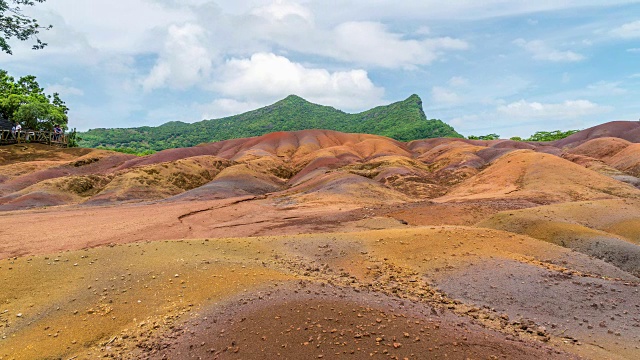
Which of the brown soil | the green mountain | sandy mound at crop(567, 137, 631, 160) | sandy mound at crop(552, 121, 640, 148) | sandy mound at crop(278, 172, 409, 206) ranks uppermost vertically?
the green mountain

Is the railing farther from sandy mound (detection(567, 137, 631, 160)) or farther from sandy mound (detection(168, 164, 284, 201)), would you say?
sandy mound (detection(567, 137, 631, 160))

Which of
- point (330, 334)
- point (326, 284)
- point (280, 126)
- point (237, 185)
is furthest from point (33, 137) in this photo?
point (280, 126)

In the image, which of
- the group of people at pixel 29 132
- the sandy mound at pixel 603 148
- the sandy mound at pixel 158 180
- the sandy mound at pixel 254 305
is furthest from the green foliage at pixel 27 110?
the sandy mound at pixel 603 148

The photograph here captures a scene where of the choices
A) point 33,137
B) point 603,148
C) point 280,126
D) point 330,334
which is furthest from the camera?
point 280,126

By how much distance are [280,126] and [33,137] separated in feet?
214

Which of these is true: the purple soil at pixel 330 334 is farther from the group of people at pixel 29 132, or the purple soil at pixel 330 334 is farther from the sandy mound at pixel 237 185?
the group of people at pixel 29 132

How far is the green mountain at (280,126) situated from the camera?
9193cm

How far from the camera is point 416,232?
1201 centimetres

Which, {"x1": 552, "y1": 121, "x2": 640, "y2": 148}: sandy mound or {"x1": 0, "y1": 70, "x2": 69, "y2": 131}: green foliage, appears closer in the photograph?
{"x1": 0, "y1": 70, "x2": 69, "y2": 131}: green foliage

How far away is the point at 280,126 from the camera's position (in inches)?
4242

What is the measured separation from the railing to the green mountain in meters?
36.3

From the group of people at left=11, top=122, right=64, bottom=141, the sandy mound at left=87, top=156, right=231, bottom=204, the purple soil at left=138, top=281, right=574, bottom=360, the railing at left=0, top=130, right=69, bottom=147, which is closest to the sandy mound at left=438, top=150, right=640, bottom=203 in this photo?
A: the purple soil at left=138, top=281, right=574, bottom=360

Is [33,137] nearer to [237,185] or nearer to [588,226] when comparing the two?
[237,185]

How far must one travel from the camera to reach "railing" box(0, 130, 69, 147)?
46156 mm
